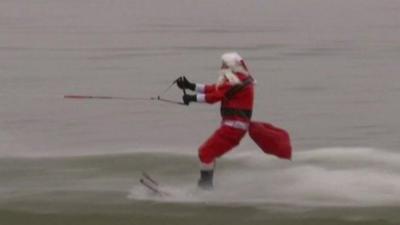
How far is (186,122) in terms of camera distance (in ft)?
63.4

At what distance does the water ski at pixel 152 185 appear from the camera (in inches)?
A: 486

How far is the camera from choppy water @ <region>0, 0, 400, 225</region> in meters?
12.0

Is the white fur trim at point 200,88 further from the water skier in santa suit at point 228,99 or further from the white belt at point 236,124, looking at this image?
the white belt at point 236,124

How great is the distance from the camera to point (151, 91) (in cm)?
2297

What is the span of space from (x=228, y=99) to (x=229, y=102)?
0.03m

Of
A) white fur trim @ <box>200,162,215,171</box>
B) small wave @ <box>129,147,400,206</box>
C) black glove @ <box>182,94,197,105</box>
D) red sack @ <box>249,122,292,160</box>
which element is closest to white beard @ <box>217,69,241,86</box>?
black glove @ <box>182,94,197,105</box>

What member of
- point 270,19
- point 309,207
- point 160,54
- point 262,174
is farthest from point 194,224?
point 270,19

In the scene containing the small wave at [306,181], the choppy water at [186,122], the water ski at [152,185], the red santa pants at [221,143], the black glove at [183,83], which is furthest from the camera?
the water ski at [152,185]

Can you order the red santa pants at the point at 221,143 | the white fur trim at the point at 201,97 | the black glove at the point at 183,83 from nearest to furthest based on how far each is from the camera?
the white fur trim at the point at 201,97 → the black glove at the point at 183,83 → the red santa pants at the point at 221,143

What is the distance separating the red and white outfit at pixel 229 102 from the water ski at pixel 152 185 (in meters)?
0.64

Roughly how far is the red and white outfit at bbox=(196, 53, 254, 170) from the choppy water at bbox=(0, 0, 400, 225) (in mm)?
498

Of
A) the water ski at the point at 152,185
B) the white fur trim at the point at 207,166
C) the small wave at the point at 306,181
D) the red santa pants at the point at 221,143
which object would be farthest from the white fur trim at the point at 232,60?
the water ski at the point at 152,185

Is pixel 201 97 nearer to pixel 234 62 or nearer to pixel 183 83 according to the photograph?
pixel 183 83

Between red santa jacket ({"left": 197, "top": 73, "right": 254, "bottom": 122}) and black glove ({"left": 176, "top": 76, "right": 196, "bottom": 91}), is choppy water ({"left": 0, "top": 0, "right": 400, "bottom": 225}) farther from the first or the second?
black glove ({"left": 176, "top": 76, "right": 196, "bottom": 91})
